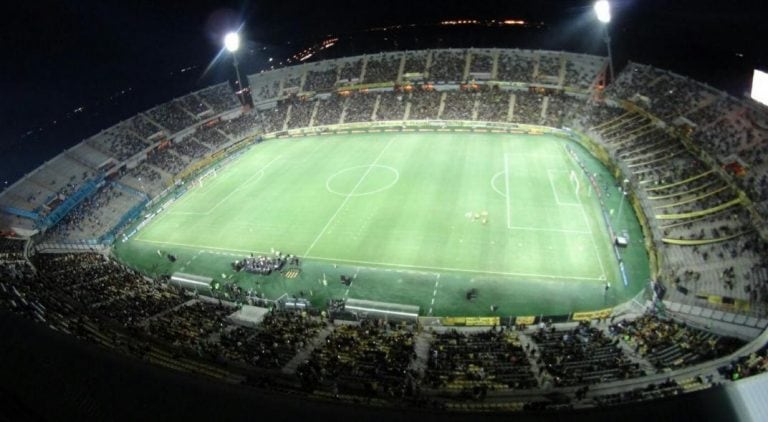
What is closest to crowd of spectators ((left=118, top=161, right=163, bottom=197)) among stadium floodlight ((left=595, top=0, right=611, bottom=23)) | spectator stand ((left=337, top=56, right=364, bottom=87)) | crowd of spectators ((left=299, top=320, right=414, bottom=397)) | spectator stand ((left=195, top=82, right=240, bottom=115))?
spectator stand ((left=195, top=82, right=240, bottom=115))

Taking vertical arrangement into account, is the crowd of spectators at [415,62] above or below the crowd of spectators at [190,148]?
above

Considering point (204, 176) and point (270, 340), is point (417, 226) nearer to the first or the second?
point (270, 340)

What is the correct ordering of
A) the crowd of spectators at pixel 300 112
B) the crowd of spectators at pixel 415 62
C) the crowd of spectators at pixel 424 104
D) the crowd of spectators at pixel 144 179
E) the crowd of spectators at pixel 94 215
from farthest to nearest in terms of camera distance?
Result: the crowd of spectators at pixel 415 62, the crowd of spectators at pixel 300 112, the crowd of spectators at pixel 424 104, the crowd of spectators at pixel 144 179, the crowd of spectators at pixel 94 215

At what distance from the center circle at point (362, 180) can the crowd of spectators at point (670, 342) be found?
26.2 meters

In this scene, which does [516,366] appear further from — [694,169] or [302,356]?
[694,169]

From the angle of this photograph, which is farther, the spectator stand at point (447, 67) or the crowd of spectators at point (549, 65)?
the spectator stand at point (447, 67)

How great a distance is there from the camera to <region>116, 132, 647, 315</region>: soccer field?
29953 mm

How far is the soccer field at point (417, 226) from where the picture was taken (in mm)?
29953

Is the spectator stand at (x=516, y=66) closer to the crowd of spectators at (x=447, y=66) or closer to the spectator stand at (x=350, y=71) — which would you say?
the crowd of spectators at (x=447, y=66)

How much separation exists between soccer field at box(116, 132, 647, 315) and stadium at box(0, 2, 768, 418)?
229 mm

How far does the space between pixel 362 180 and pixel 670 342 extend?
104 feet

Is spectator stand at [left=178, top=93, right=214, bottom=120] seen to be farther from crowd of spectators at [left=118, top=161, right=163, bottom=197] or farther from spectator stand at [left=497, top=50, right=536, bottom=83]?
spectator stand at [left=497, top=50, right=536, bottom=83]

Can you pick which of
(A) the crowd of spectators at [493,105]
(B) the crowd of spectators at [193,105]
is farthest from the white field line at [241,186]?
(A) the crowd of spectators at [493,105]

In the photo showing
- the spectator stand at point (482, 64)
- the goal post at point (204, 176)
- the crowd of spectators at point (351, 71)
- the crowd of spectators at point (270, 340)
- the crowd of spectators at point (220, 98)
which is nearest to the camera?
the crowd of spectators at point (270, 340)
